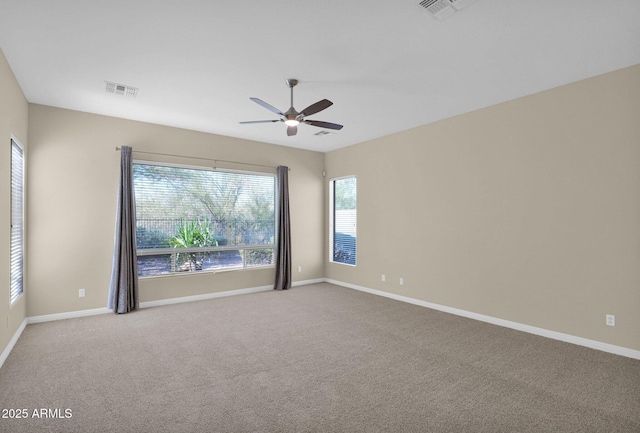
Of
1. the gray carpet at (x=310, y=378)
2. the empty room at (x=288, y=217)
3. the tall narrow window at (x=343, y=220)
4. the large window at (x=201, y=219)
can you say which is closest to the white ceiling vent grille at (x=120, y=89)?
the empty room at (x=288, y=217)

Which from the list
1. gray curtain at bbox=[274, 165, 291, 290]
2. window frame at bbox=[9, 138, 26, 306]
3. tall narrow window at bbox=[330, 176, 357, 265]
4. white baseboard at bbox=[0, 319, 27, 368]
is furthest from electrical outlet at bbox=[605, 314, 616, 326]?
window frame at bbox=[9, 138, 26, 306]

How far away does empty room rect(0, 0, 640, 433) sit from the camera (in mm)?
2574

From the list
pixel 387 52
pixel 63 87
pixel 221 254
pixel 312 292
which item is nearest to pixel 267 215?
pixel 221 254

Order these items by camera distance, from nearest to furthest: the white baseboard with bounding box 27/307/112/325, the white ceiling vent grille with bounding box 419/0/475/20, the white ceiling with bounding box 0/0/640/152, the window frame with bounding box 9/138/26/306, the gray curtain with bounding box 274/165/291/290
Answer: the white ceiling vent grille with bounding box 419/0/475/20 → the white ceiling with bounding box 0/0/640/152 → the window frame with bounding box 9/138/26/306 → the white baseboard with bounding box 27/307/112/325 → the gray curtain with bounding box 274/165/291/290

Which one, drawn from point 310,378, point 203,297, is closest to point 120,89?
point 203,297

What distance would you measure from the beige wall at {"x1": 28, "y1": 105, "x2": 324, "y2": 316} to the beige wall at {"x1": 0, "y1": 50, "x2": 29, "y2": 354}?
2.51 ft

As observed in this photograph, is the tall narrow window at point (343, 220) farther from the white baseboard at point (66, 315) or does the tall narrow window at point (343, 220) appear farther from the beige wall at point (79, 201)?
the white baseboard at point (66, 315)

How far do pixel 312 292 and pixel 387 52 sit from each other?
4.40m

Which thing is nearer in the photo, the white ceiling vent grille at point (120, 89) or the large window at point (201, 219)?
the white ceiling vent grille at point (120, 89)

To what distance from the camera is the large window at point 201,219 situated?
5473 millimetres

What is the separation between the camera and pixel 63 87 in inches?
158

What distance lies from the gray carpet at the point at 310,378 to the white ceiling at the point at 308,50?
2.86 meters

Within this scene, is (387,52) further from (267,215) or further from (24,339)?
(24,339)

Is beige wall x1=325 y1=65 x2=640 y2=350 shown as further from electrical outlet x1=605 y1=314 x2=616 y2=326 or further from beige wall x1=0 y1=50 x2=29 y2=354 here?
beige wall x1=0 y1=50 x2=29 y2=354
